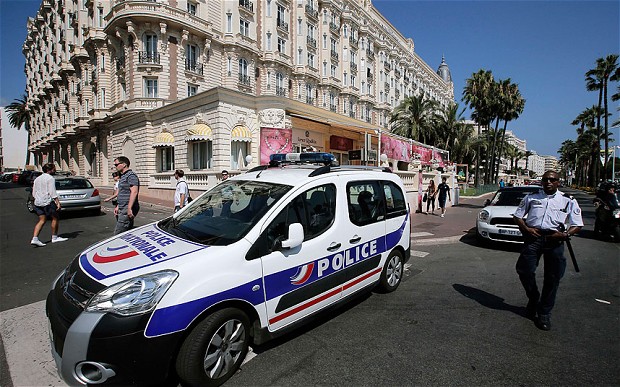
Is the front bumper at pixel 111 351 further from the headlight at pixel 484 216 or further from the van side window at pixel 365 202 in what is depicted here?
the headlight at pixel 484 216

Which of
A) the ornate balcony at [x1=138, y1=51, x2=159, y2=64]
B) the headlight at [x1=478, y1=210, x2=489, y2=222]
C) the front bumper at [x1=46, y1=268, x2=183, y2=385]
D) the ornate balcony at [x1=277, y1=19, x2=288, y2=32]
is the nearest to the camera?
the front bumper at [x1=46, y1=268, x2=183, y2=385]

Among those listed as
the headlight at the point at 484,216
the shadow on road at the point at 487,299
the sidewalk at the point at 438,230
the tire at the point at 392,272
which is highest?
the headlight at the point at 484,216

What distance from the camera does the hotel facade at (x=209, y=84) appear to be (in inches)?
731

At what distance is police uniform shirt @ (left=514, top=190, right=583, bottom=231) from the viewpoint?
138 inches

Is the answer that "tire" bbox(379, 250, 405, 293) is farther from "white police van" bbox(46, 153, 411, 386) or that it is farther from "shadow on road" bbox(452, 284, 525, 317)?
"shadow on road" bbox(452, 284, 525, 317)

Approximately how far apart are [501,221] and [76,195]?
44.7ft

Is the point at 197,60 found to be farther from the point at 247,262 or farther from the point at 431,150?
the point at 247,262

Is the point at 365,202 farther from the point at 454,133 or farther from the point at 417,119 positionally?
the point at 454,133

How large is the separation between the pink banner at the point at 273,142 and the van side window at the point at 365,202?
14.5m

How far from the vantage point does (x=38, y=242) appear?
6.89m

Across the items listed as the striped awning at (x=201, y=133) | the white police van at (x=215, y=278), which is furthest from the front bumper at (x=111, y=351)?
the striped awning at (x=201, y=133)

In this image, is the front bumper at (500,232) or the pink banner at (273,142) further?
the pink banner at (273,142)

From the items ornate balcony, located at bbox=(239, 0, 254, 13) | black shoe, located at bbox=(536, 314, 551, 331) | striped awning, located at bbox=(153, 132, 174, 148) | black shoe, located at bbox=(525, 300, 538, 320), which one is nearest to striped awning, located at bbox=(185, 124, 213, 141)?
striped awning, located at bbox=(153, 132, 174, 148)

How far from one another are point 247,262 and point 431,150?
2166 centimetres
